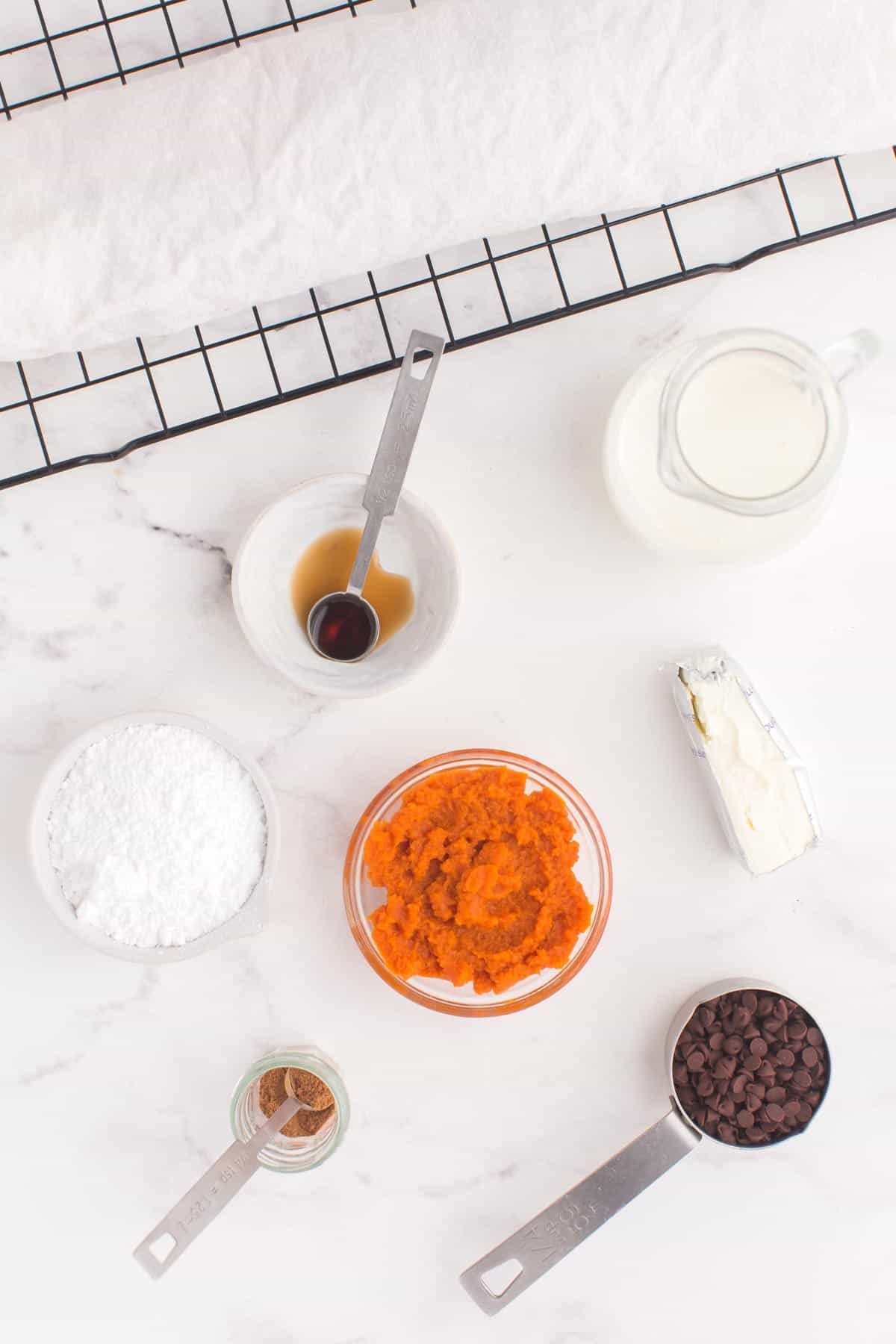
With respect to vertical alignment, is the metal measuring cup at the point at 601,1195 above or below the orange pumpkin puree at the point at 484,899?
below

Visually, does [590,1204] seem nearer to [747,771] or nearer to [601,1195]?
[601,1195]

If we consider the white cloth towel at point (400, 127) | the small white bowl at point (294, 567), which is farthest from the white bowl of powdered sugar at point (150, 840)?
the white cloth towel at point (400, 127)

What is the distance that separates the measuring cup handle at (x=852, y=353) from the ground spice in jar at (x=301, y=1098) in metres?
0.84

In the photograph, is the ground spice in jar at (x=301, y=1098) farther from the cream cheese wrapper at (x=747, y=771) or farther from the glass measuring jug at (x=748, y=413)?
Result: the glass measuring jug at (x=748, y=413)

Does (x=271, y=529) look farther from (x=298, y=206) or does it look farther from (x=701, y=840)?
(x=701, y=840)

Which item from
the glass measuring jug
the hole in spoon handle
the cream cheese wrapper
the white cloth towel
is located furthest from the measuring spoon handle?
the cream cheese wrapper

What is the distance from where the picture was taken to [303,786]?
1.09 m

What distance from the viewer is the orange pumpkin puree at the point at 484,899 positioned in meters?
0.99

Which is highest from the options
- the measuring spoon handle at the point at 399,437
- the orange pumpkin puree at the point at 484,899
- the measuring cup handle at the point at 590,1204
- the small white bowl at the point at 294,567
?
the measuring spoon handle at the point at 399,437

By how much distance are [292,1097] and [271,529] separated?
56 centimetres

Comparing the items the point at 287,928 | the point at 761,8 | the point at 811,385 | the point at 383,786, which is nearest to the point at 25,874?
the point at 287,928

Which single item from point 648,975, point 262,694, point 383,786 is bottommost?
point 648,975

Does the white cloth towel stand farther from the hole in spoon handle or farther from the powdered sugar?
the powdered sugar

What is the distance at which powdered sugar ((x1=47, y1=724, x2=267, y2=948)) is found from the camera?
982mm
